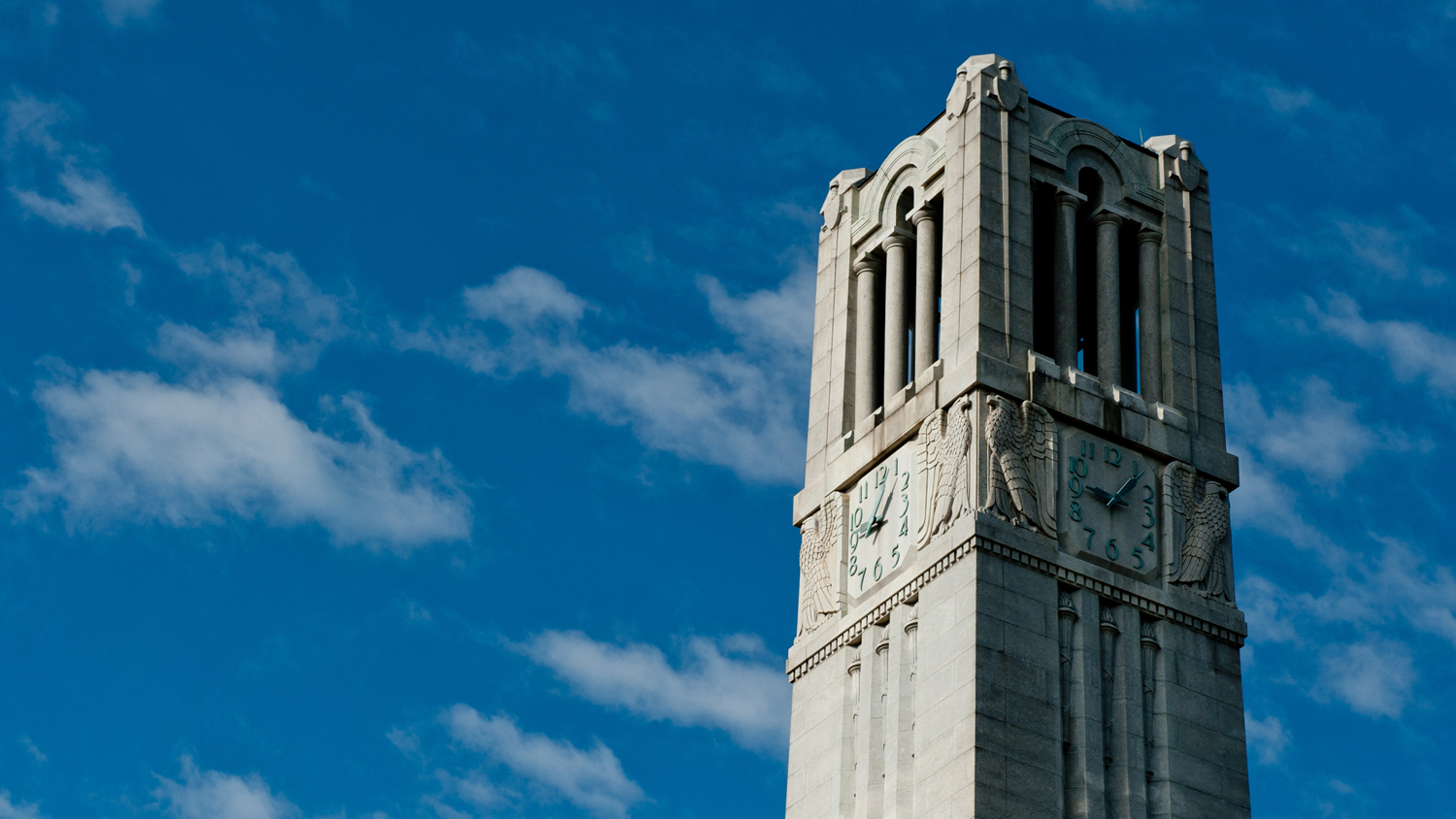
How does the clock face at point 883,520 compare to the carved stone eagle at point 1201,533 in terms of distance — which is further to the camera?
the clock face at point 883,520

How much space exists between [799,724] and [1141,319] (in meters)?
11.7

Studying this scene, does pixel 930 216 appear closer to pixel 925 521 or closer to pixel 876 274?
pixel 876 274

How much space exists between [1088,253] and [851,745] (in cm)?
1326

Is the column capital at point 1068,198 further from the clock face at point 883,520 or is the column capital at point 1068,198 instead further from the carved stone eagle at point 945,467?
the clock face at point 883,520

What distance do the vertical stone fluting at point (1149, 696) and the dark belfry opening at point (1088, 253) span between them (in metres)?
7.29

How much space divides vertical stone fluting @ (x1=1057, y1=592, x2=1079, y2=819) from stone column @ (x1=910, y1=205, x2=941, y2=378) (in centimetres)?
668

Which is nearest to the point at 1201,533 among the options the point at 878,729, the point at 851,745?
the point at 878,729

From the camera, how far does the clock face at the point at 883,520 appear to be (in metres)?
49.8

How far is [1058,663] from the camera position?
154ft

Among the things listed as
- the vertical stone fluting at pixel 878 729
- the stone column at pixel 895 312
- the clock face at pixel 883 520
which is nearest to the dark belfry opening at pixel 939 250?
the stone column at pixel 895 312

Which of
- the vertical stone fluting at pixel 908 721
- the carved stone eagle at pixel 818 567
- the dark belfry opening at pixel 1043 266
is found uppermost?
the dark belfry opening at pixel 1043 266

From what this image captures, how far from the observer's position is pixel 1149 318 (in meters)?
53.9

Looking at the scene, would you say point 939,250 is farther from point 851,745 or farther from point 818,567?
point 851,745

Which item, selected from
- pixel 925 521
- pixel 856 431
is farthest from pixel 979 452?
pixel 856 431
